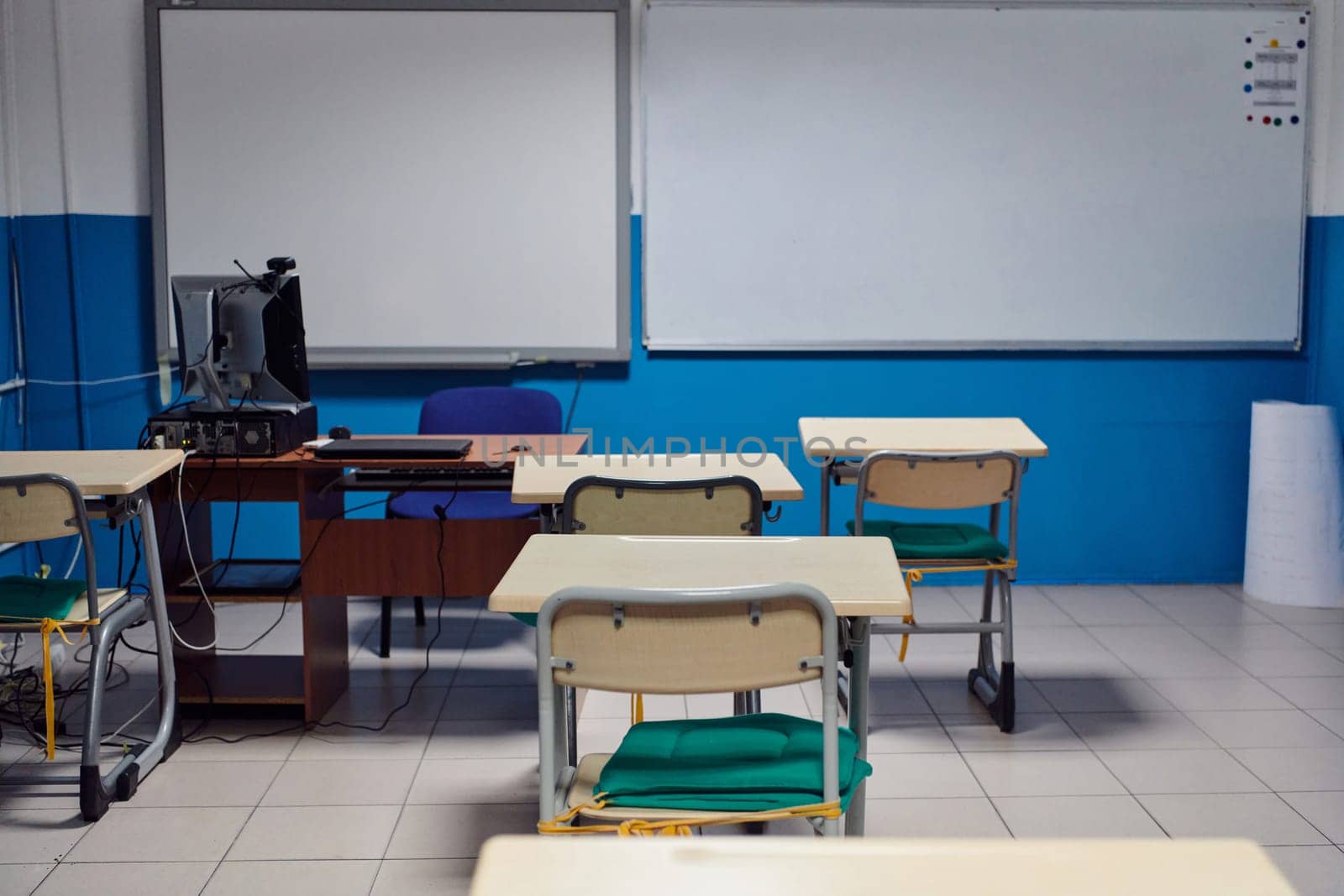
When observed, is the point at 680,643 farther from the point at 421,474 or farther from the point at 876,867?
the point at 421,474

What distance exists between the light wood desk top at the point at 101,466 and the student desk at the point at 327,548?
24 cm

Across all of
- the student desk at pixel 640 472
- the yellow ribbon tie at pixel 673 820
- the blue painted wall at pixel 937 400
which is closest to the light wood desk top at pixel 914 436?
the student desk at pixel 640 472

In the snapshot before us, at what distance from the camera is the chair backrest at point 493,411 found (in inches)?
171

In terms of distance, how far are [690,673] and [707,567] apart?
17.2 inches

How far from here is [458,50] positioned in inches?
183

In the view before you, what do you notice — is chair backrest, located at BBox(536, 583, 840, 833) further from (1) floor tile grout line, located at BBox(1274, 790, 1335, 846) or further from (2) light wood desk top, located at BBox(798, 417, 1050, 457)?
(2) light wood desk top, located at BBox(798, 417, 1050, 457)

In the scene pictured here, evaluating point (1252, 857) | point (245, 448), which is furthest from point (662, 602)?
point (245, 448)

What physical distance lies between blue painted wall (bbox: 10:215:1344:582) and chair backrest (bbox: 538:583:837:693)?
3020mm

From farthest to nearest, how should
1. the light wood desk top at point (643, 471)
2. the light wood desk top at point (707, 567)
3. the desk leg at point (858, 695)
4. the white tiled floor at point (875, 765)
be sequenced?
1. the light wood desk top at point (643, 471)
2. the white tiled floor at point (875, 765)
3. the desk leg at point (858, 695)
4. the light wood desk top at point (707, 567)

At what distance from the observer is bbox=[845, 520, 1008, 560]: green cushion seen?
3.41 metres

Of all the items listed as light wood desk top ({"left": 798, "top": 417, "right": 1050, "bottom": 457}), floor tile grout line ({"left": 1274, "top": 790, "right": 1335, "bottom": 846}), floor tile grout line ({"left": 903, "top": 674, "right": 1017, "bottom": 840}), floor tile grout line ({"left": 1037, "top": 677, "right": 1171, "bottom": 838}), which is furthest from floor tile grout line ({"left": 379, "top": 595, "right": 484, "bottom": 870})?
floor tile grout line ({"left": 1274, "top": 790, "right": 1335, "bottom": 846})

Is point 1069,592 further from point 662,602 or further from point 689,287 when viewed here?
point 662,602

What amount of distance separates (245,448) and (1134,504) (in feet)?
11.0

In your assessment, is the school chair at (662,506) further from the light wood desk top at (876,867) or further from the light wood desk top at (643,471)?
the light wood desk top at (876,867)
